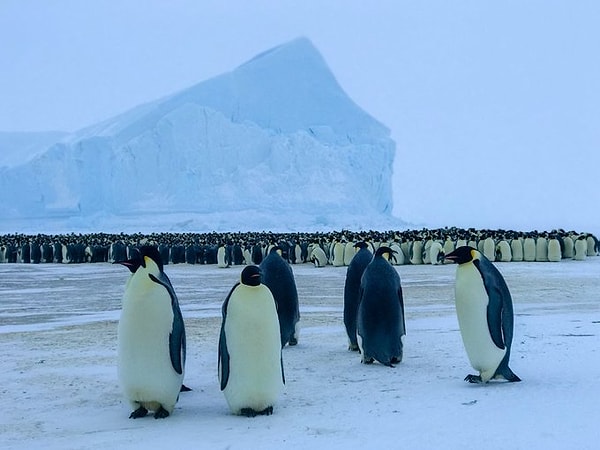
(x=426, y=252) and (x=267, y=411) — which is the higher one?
(x=426, y=252)

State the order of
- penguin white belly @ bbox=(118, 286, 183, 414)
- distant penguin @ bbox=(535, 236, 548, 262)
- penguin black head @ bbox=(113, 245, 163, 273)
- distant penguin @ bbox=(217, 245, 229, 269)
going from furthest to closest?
1. distant penguin @ bbox=(217, 245, 229, 269)
2. distant penguin @ bbox=(535, 236, 548, 262)
3. penguin black head @ bbox=(113, 245, 163, 273)
4. penguin white belly @ bbox=(118, 286, 183, 414)

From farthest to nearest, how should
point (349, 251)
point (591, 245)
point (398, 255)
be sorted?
point (591, 245)
point (398, 255)
point (349, 251)

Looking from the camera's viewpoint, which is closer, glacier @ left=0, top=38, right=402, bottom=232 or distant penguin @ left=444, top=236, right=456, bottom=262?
distant penguin @ left=444, top=236, right=456, bottom=262

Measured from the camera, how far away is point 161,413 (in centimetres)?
415

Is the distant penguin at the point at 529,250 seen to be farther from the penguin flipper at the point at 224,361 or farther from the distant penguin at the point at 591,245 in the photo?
the penguin flipper at the point at 224,361

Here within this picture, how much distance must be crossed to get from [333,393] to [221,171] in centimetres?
3560

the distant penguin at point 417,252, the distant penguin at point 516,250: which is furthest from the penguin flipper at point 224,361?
the distant penguin at point 516,250

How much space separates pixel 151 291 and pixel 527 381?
2.22 meters

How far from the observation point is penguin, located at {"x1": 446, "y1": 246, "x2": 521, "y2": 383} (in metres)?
4.56

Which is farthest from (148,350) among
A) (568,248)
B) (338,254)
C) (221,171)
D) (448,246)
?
(221,171)

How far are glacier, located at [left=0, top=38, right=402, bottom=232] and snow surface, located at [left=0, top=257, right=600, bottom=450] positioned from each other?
30.5 meters

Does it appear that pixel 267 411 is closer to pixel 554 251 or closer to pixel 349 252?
pixel 349 252

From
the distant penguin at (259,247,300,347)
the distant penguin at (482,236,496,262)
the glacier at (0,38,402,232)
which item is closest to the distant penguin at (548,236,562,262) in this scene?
the distant penguin at (482,236,496,262)

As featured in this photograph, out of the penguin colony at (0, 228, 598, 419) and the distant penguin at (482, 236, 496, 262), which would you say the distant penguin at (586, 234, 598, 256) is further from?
the penguin colony at (0, 228, 598, 419)
